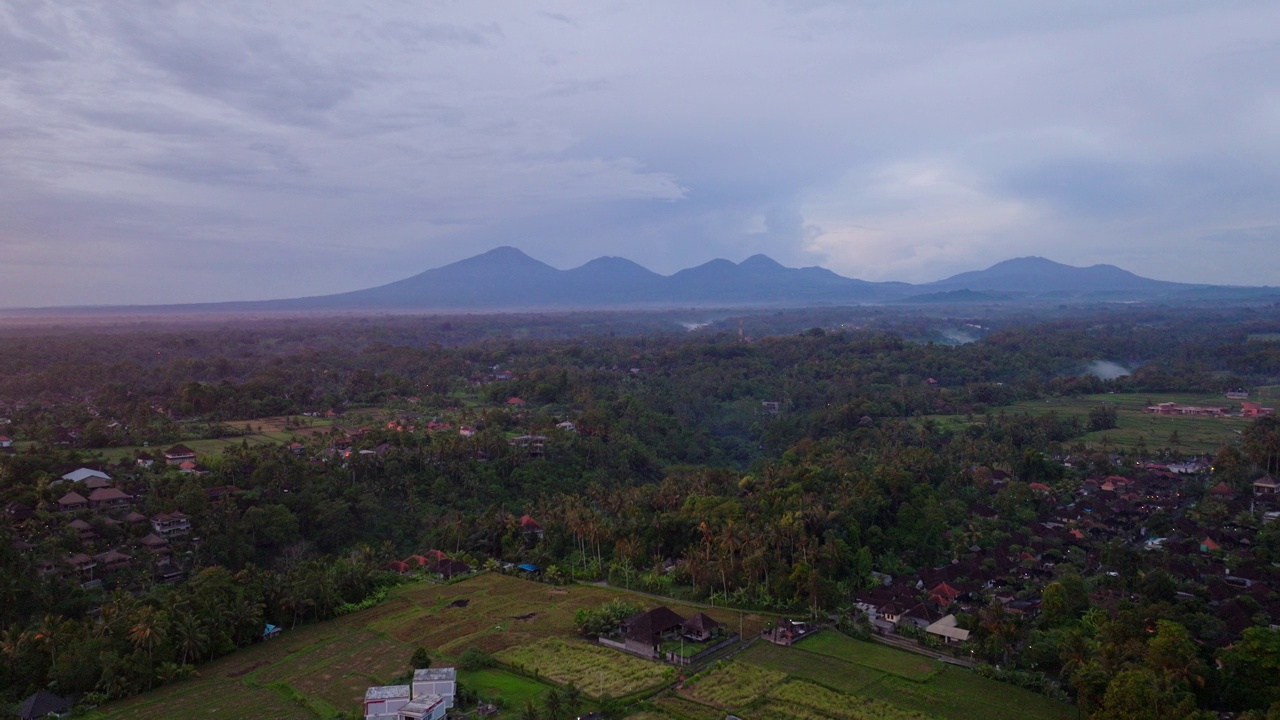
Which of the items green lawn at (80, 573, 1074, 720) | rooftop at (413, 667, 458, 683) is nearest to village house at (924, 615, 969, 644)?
green lawn at (80, 573, 1074, 720)

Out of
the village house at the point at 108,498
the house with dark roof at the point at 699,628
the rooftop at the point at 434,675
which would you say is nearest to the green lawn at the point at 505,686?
the rooftop at the point at 434,675

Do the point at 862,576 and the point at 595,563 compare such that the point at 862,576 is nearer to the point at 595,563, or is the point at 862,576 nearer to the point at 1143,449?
the point at 595,563

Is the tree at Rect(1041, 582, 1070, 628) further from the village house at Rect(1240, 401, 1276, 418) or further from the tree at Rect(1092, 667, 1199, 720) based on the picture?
the village house at Rect(1240, 401, 1276, 418)

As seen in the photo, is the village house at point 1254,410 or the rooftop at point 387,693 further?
the village house at point 1254,410

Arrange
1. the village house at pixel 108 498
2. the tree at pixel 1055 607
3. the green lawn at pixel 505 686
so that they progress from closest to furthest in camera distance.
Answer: the green lawn at pixel 505 686 → the tree at pixel 1055 607 → the village house at pixel 108 498

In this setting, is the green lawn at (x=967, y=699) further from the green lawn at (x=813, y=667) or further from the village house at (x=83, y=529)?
the village house at (x=83, y=529)

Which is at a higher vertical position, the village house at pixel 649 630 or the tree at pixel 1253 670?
the tree at pixel 1253 670

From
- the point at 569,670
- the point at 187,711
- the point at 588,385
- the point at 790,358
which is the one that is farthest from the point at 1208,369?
the point at 187,711
